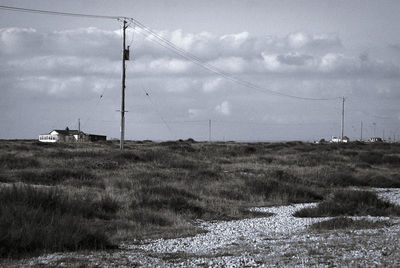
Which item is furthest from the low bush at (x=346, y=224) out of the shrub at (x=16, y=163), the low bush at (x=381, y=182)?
the shrub at (x=16, y=163)

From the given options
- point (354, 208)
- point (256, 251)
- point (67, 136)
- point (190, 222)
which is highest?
point (67, 136)

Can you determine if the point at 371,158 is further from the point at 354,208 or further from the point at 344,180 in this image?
the point at 354,208

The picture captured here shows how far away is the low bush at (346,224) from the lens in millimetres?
10500

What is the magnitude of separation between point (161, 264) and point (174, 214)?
5.62 m

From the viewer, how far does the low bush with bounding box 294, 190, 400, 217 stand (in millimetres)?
13234

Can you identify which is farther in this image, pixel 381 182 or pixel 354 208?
pixel 381 182

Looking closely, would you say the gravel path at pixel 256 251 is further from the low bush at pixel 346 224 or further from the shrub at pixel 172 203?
the shrub at pixel 172 203

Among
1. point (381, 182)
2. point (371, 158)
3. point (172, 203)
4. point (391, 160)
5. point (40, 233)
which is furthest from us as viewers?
point (371, 158)

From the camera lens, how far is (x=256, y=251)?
7.86 m

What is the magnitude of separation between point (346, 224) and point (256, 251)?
382 centimetres

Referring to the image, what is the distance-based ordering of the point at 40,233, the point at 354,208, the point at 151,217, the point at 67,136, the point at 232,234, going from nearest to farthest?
the point at 40,233 < the point at 232,234 < the point at 151,217 < the point at 354,208 < the point at 67,136

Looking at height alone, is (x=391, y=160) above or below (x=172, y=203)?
above

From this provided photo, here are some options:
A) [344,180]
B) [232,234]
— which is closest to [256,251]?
[232,234]

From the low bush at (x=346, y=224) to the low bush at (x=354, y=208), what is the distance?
2.18 m
